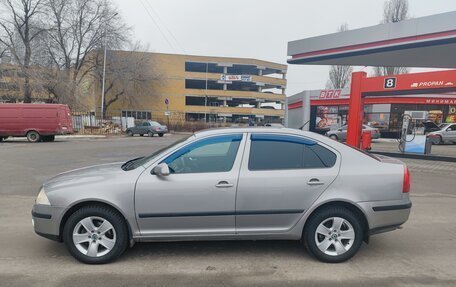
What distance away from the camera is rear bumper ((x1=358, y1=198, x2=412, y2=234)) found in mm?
3936

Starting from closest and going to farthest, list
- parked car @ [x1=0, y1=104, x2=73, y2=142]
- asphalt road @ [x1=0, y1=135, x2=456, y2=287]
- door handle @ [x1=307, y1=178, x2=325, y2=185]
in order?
asphalt road @ [x1=0, y1=135, x2=456, y2=287], door handle @ [x1=307, y1=178, x2=325, y2=185], parked car @ [x1=0, y1=104, x2=73, y2=142]

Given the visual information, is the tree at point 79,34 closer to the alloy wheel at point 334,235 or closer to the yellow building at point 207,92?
the yellow building at point 207,92

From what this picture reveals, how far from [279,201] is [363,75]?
1221cm

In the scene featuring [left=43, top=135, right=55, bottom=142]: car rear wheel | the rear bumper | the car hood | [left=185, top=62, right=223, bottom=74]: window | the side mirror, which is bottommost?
[left=43, top=135, right=55, bottom=142]: car rear wheel

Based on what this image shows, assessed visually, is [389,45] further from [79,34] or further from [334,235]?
[79,34]

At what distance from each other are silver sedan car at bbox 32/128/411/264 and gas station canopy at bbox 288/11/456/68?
10133 mm

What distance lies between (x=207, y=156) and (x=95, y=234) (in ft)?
5.16

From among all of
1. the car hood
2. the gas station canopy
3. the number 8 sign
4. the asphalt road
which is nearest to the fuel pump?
the gas station canopy

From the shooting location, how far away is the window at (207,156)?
3.96m

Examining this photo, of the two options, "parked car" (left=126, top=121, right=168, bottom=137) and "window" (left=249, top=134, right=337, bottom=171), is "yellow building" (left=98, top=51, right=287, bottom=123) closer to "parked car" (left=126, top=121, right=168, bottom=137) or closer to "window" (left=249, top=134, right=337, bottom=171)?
"parked car" (left=126, top=121, right=168, bottom=137)

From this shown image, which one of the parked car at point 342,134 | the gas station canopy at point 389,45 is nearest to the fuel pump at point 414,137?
the gas station canopy at point 389,45

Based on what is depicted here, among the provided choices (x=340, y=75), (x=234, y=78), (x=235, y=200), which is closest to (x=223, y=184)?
(x=235, y=200)

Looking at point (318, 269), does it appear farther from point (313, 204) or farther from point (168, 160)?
point (168, 160)

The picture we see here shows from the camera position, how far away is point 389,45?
1294 centimetres
